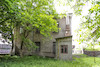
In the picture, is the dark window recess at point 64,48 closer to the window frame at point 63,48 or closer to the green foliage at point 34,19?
the window frame at point 63,48

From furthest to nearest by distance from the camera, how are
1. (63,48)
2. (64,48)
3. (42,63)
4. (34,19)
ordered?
(63,48) < (64,48) < (34,19) < (42,63)

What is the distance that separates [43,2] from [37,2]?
1048mm

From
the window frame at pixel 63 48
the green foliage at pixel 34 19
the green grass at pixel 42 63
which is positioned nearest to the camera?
the green grass at pixel 42 63

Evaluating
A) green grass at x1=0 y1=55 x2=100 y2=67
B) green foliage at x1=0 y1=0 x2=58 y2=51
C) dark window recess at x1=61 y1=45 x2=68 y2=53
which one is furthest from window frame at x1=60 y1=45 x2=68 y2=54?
green foliage at x1=0 y1=0 x2=58 y2=51

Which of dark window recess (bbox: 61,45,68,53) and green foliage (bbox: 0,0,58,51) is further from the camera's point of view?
dark window recess (bbox: 61,45,68,53)

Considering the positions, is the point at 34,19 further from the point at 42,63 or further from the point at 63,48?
the point at 63,48

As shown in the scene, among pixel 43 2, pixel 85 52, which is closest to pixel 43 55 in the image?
pixel 43 2

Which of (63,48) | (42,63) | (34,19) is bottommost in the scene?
(42,63)

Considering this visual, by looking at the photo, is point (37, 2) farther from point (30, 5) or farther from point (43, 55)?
point (43, 55)

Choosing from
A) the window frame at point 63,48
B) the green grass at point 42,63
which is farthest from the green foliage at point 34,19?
the green grass at point 42,63

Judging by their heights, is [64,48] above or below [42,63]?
above

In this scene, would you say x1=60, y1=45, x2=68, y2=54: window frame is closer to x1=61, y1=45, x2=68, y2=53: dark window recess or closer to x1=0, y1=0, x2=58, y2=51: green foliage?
x1=61, y1=45, x2=68, y2=53: dark window recess

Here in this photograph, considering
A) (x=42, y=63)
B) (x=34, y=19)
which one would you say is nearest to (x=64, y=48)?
(x=42, y=63)

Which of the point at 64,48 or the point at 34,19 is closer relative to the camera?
the point at 34,19
